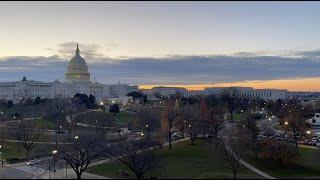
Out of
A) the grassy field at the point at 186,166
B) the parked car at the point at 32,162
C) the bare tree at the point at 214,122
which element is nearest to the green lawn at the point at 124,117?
the bare tree at the point at 214,122

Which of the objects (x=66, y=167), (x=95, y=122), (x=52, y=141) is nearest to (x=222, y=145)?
(x=66, y=167)

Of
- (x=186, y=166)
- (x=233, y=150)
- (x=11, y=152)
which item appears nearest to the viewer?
(x=233, y=150)

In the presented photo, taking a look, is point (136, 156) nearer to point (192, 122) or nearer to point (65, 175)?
point (65, 175)

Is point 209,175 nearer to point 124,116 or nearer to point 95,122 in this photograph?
point 95,122

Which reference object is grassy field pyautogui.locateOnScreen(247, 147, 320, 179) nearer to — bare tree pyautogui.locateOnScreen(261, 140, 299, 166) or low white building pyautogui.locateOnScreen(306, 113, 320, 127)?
bare tree pyautogui.locateOnScreen(261, 140, 299, 166)

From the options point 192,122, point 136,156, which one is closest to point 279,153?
point 136,156

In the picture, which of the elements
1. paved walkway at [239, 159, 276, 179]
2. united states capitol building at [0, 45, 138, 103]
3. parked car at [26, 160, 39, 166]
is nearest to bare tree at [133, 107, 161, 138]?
parked car at [26, 160, 39, 166]

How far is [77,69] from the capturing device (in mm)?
191750

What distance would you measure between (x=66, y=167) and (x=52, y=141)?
75.2 ft

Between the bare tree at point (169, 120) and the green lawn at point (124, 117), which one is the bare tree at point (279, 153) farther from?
the green lawn at point (124, 117)

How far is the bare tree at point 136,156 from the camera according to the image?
117 ft

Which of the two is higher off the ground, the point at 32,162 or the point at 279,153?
the point at 279,153

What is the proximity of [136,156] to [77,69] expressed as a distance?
156773 mm

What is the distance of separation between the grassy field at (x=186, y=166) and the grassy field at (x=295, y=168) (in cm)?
224
